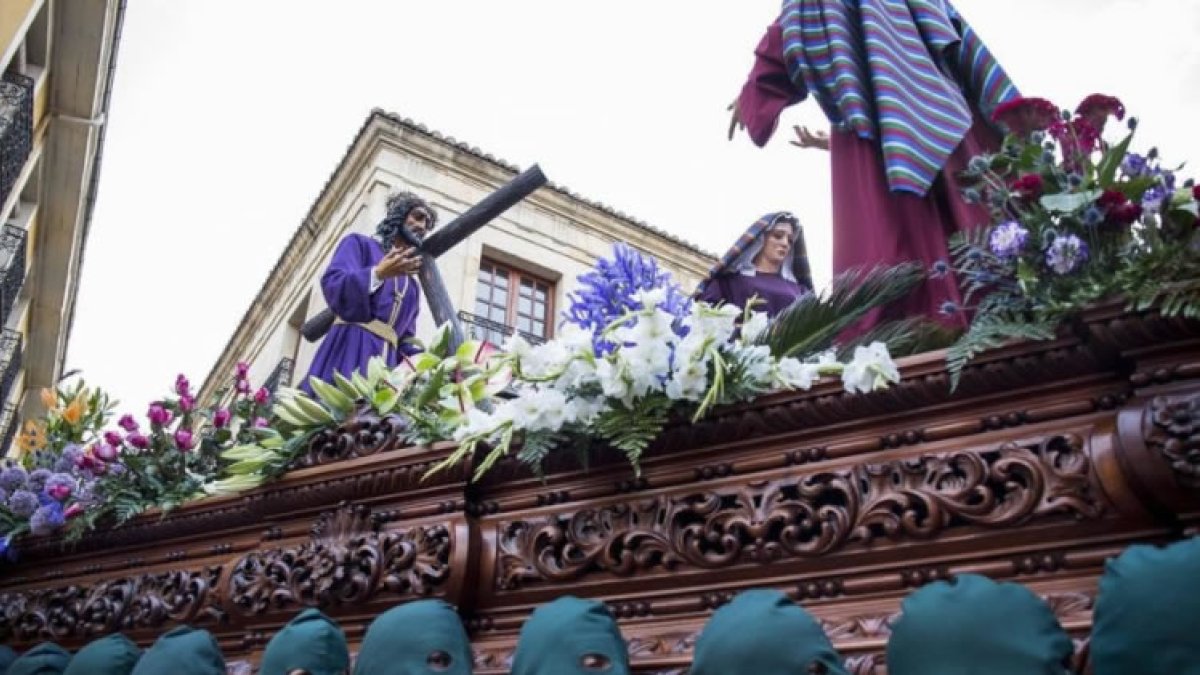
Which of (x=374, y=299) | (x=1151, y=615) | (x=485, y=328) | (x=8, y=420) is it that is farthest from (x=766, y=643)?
(x=8, y=420)

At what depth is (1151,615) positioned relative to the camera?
1.12 m

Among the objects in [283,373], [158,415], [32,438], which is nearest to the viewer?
[158,415]

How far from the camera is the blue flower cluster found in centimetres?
197

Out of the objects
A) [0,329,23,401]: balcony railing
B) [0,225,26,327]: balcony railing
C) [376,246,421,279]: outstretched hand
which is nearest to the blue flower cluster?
[376,246,421,279]: outstretched hand

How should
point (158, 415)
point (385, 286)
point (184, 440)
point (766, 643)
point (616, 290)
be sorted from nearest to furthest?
point (766, 643) → point (616, 290) → point (184, 440) → point (158, 415) → point (385, 286)

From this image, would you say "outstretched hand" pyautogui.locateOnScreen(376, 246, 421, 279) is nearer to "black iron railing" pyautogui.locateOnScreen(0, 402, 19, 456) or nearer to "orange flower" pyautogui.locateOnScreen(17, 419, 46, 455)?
"orange flower" pyautogui.locateOnScreen(17, 419, 46, 455)

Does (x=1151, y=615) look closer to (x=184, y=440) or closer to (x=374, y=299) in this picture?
(x=184, y=440)

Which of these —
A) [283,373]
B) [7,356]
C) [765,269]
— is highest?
[7,356]

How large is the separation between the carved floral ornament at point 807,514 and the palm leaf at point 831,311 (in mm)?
330

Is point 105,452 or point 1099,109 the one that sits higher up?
point 1099,109

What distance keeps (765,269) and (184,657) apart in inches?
82.7

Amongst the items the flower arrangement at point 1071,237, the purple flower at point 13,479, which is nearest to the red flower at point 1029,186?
the flower arrangement at point 1071,237

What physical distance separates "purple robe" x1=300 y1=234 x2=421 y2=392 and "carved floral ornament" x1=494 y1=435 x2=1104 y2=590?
2101mm

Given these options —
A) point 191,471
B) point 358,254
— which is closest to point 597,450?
point 191,471
